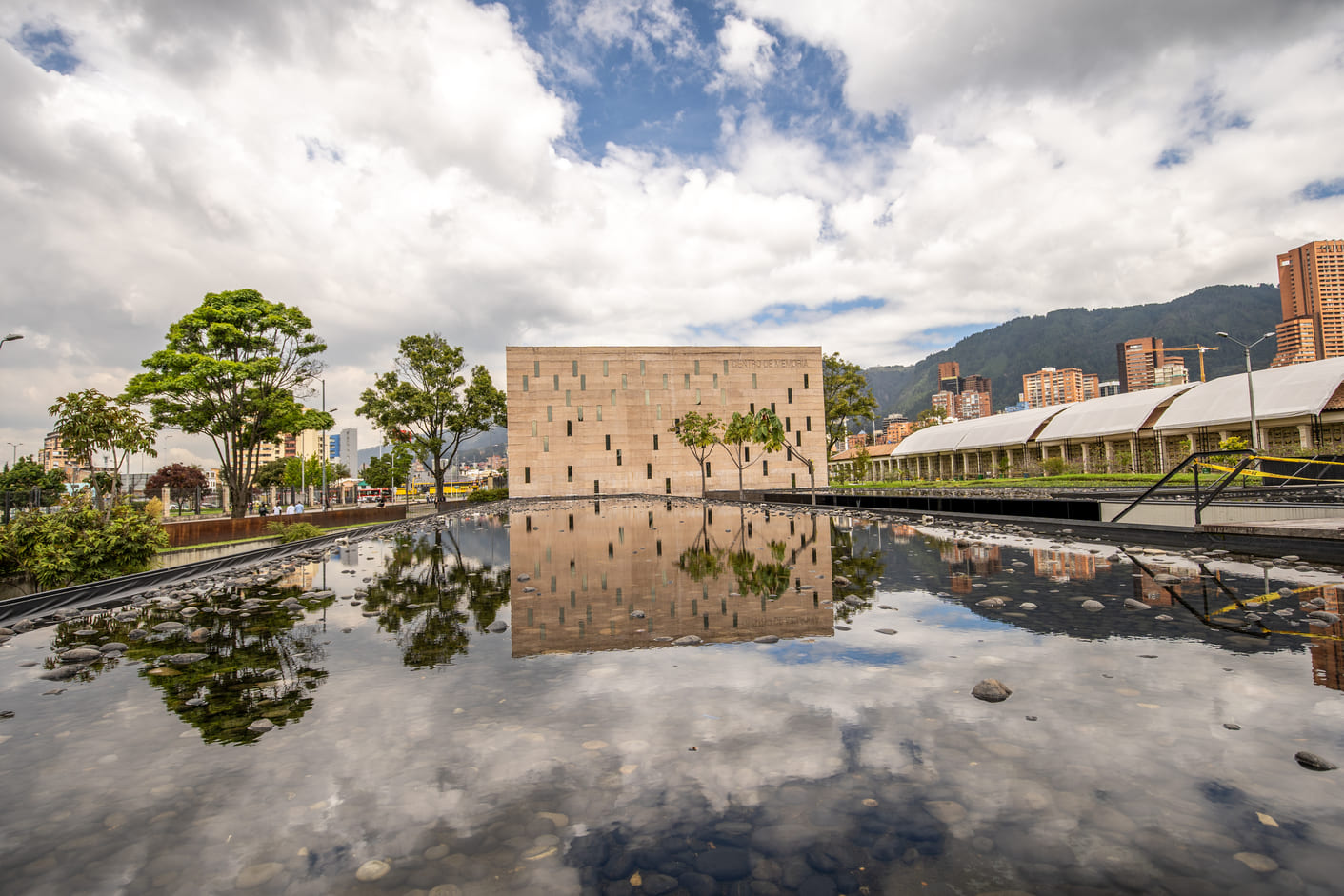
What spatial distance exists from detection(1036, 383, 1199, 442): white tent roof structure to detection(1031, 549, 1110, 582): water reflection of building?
212 feet

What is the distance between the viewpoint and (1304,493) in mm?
27062

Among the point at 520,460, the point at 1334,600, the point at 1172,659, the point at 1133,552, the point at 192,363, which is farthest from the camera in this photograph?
the point at 520,460

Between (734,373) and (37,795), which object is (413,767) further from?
(734,373)

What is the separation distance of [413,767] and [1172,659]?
294 inches

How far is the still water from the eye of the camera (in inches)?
132

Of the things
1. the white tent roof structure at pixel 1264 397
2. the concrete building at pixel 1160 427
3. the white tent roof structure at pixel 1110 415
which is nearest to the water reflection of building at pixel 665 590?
the concrete building at pixel 1160 427

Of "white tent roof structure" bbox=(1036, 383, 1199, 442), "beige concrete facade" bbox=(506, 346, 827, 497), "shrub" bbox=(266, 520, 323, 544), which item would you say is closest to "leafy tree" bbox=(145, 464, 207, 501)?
"beige concrete facade" bbox=(506, 346, 827, 497)

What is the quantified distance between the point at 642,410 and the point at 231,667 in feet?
251

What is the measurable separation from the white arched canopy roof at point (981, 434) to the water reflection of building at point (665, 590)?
73876mm

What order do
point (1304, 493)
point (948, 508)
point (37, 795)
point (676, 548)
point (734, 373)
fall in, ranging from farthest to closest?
point (734, 373)
point (948, 508)
point (1304, 493)
point (676, 548)
point (37, 795)

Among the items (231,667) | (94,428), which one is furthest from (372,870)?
(94,428)

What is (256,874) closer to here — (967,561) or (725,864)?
(725,864)

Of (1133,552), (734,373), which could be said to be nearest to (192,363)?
(1133,552)

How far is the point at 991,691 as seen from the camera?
564cm
